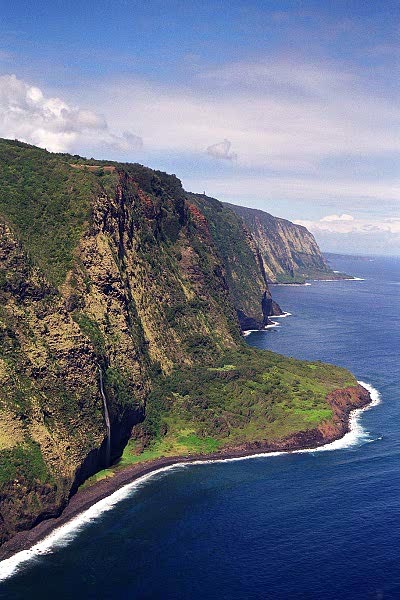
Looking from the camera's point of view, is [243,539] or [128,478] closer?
[243,539]

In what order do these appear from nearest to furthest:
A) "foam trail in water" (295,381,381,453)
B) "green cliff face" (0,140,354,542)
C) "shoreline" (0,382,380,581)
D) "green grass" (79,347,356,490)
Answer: "shoreline" (0,382,380,581)
"green cliff face" (0,140,354,542)
"foam trail in water" (295,381,381,453)
"green grass" (79,347,356,490)

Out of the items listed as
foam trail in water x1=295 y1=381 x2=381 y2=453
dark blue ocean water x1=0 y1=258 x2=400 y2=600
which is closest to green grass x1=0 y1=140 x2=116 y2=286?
dark blue ocean water x1=0 y1=258 x2=400 y2=600

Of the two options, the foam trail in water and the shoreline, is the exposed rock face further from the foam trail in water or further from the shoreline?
the foam trail in water


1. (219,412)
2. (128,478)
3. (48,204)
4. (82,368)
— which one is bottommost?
(128,478)

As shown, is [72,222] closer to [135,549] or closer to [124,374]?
[124,374]

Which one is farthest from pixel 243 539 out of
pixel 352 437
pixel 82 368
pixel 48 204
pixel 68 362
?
pixel 48 204

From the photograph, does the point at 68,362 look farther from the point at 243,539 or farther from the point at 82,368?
the point at 243,539
